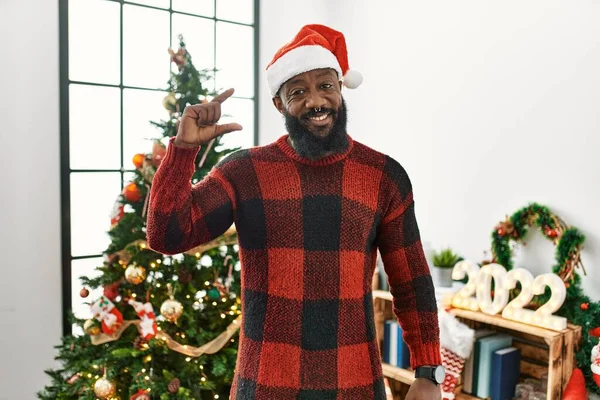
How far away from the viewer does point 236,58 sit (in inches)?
132

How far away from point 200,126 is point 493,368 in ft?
5.69

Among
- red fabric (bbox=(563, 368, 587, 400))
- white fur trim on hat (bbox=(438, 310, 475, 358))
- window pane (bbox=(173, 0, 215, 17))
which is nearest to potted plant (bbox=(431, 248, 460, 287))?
white fur trim on hat (bbox=(438, 310, 475, 358))

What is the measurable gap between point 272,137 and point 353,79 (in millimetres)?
2070

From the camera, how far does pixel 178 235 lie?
3.43 feet

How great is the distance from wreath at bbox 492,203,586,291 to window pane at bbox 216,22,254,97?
1.80 m

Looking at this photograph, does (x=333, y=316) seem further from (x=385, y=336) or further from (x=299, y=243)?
(x=385, y=336)

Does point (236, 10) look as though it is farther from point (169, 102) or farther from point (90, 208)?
point (90, 208)

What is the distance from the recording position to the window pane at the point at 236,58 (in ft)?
10.8

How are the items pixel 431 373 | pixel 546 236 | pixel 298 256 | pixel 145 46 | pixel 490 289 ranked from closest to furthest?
pixel 298 256 → pixel 431 373 → pixel 546 236 → pixel 490 289 → pixel 145 46

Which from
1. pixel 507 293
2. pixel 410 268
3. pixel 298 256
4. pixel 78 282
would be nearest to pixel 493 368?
pixel 507 293

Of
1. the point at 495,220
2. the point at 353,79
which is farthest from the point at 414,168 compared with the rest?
the point at 353,79

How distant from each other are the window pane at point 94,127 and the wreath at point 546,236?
1.98m

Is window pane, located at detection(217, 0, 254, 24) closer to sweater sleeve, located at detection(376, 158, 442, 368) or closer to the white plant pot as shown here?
the white plant pot

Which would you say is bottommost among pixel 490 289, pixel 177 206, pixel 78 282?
pixel 78 282
